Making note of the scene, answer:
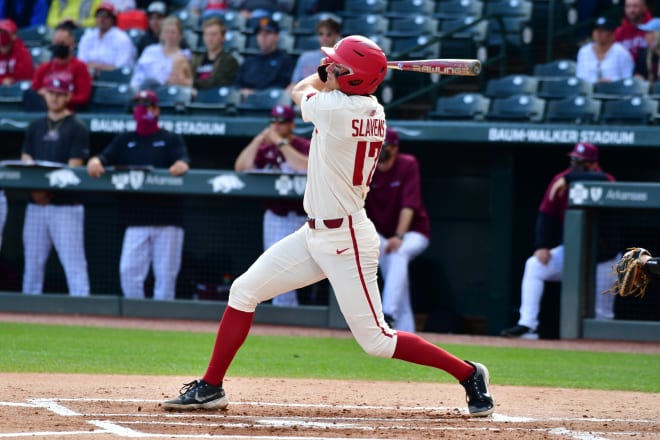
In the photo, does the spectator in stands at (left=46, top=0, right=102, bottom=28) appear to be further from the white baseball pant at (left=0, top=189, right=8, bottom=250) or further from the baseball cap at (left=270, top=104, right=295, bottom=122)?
the baseball cap at (left=270, top=104, right=295, bottom=122)

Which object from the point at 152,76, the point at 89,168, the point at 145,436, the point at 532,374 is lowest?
the point at 532,374

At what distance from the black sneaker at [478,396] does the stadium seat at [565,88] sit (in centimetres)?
542

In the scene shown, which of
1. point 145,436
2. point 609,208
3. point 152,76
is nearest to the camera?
point 145,436

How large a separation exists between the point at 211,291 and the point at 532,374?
130 inches

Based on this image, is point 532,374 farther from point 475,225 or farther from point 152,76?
point 152,76

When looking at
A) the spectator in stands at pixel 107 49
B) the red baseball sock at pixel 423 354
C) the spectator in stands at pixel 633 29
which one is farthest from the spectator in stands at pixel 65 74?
the red baseball sock at pixel 423 354

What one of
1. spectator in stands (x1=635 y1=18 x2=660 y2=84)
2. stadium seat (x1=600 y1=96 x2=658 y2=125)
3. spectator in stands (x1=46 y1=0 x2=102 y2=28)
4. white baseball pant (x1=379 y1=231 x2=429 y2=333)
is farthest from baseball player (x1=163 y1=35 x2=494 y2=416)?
spectator in stands (x1=46 y1=0 x2=102 y2=28)

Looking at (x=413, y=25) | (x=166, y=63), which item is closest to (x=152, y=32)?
(x=166, y=63)

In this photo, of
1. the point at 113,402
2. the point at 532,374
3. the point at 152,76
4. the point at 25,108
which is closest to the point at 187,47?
the point at 152,76

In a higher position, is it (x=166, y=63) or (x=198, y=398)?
(x=166, y=63)

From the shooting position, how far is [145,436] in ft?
13.8

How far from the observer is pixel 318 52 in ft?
34.6

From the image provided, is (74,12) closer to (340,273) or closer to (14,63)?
(14,63)

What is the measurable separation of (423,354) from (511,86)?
5821 mm
